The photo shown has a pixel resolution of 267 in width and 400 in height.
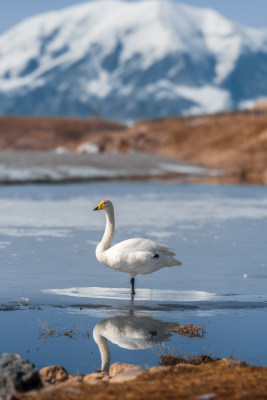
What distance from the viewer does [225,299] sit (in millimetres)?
8477

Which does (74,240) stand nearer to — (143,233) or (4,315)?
(143,233)

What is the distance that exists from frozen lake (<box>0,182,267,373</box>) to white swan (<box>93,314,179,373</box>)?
1cm

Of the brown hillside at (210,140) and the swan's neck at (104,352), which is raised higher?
the brown hillside at (210,140)

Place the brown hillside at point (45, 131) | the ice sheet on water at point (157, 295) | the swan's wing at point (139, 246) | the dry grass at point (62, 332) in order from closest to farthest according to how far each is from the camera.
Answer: the dry grass at point (62, 332)
the swan's wing at point (139, 246)
the ice sheet on water at point (157, 295)
the brown hillside at point (45, 131)

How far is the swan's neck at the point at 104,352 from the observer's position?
6.03m

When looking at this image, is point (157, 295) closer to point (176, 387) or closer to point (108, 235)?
point (108, 235)

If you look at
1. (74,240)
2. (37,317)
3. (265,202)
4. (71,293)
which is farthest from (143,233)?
(265,202)

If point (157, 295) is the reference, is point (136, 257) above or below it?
above

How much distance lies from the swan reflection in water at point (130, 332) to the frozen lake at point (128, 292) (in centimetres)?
1

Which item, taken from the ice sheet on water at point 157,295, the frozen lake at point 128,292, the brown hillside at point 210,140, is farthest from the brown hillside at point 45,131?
the ice sheet on water at point 157,295

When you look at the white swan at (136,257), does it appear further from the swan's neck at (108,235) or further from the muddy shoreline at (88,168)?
the muddy shoreline at (88,168)

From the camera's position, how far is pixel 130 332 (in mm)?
6980

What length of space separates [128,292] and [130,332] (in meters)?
1.91

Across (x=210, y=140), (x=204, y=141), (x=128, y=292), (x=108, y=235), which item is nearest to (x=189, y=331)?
(x=128, y=292)
